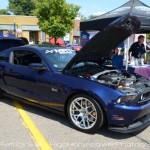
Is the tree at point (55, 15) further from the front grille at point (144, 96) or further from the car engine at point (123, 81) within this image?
the front grille at point (144, 96)

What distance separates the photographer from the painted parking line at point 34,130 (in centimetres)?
436

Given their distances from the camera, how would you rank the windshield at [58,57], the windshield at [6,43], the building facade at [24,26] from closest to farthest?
the windshield at [58,57] → the windshield at [6,43] → the building facade at [24,26]

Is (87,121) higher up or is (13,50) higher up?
(13,50)

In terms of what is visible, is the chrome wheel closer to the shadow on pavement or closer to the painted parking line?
the shadow on pavement

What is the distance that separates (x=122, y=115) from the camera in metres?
4.44

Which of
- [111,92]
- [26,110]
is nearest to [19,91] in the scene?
[26,110]

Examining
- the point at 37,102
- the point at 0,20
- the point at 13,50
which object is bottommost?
the point at 37,102

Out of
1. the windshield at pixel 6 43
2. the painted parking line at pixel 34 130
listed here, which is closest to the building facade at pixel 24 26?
the windshield at pixel 6 43

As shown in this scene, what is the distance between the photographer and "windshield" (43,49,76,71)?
557cm

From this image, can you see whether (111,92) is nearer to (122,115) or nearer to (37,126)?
(122,115)

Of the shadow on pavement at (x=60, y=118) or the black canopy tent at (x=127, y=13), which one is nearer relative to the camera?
the shadow on pavement at (x=60, y=118)

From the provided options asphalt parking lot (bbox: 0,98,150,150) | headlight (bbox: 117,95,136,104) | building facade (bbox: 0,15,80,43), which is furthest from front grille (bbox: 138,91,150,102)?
building facade (bbox: 0,15,80,43)

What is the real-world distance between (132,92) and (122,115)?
0.42m

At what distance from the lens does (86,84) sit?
4.75m
